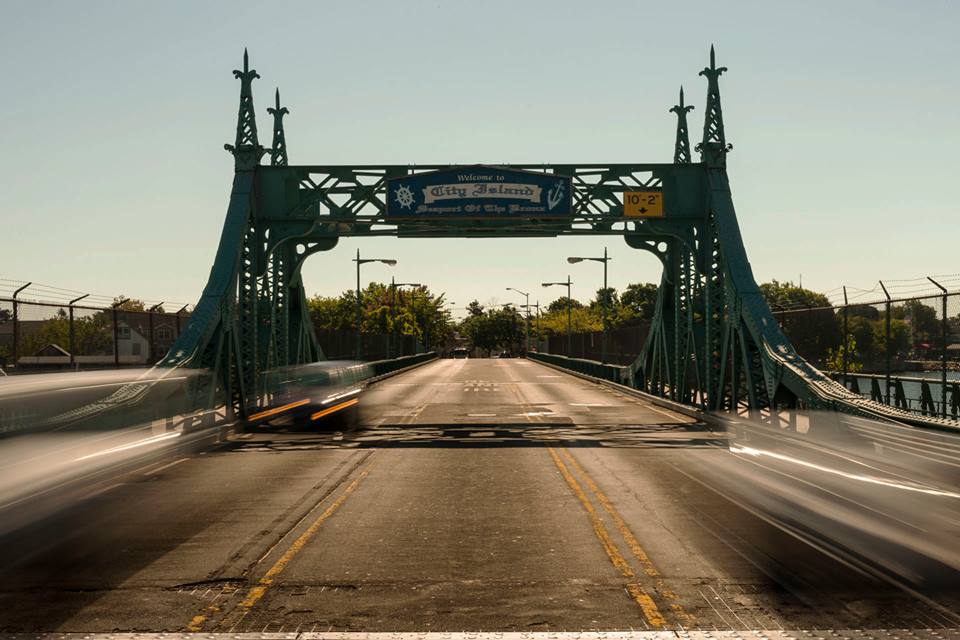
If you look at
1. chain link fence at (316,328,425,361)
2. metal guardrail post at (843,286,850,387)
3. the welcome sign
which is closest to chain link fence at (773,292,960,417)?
metal guardrail post at (843,286,850,387)

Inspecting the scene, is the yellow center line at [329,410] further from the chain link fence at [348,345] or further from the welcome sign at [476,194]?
the chain link fence at [348,345]

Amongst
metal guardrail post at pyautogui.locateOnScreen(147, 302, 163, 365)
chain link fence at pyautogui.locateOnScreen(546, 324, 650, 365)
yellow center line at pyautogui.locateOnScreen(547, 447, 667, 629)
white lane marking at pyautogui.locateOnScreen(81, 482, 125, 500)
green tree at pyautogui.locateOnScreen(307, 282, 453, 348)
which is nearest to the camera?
yellow center line at pyautogui.locateOnScreen(547, 447, 667, 629)

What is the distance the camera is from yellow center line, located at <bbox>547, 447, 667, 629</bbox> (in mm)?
7395

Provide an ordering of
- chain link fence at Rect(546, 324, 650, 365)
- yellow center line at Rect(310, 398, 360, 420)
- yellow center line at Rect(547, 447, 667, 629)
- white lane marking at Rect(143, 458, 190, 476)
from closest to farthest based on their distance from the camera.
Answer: yellow center line at Rect(547, 447, 667, 629)
white lane marking at Rect(143, 458, 190, 476)
yellow center line at Rect(310, 398, 360, 420)
chain link fence at Rect(546, 324, 650, 365)

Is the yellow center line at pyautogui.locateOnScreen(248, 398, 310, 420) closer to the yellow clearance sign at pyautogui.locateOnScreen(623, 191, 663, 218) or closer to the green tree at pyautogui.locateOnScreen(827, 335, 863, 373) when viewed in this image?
the yellow clearance sign at pyautogui.locateOnScreen(623, 191, 663, 218)

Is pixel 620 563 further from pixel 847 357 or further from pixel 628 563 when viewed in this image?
pixel 847 357

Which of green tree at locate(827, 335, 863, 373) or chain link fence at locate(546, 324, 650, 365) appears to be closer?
green tree at locate(827, 335, 863, 373)

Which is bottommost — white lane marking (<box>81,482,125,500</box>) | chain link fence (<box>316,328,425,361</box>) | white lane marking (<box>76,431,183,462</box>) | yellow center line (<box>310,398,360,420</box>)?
white lane marking (<box>81,482,125,500</box>)

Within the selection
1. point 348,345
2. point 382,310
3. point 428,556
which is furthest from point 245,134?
point 382,310

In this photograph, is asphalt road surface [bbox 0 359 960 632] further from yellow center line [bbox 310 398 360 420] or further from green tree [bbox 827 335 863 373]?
yellow center line [bbox 310 398 360 420]

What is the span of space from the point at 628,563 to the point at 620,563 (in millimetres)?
76

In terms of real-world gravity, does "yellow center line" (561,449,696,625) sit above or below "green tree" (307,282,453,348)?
below

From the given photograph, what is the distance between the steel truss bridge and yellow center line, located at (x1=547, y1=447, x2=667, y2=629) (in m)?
11.6

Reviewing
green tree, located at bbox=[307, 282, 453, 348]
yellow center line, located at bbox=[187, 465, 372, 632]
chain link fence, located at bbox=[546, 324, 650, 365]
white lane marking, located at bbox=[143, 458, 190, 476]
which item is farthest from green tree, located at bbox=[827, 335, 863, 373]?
green tree, located at bbox=[307, 282, 453, 348]
